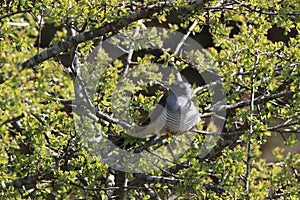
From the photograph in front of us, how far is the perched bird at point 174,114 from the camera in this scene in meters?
2.88

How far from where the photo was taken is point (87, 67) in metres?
3.04

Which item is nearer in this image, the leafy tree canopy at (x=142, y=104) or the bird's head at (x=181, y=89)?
the leafy tree canopy at (x=142, y=104)

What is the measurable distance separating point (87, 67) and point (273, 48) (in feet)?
3.52

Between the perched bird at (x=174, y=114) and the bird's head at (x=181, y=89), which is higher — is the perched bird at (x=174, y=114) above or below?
below

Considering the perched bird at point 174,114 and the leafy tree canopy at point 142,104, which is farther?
the perched bird at point 174,114

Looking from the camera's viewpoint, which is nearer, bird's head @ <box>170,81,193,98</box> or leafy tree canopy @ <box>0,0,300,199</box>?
leafy tree canopy @ <box>0,0,300,199</box>

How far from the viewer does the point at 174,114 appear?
2.93 meters

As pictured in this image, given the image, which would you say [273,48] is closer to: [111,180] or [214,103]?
[214,103]

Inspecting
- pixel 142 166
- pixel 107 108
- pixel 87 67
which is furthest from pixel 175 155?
pixel 87 67

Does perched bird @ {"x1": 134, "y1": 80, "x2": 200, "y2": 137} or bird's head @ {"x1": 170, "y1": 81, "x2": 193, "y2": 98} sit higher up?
bird's head @ {"x1": 170, "y1": 81, "x2": 193, "y2": 98}

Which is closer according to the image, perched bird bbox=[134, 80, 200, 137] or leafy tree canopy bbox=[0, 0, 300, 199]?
leafy tree canopy bbox=[0, 0, 300, 199]

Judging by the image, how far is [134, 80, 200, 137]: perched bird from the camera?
2.88m

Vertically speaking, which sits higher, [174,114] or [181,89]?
[181,89]

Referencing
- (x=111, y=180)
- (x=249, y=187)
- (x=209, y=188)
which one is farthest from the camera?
(x=111, y=180)
